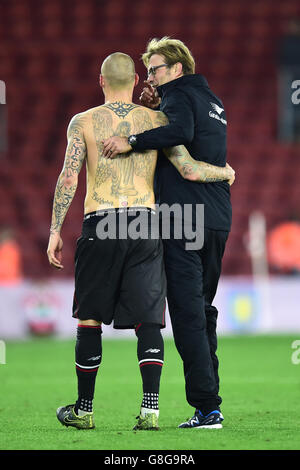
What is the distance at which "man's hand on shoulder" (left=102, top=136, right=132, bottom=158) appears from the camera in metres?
4.25

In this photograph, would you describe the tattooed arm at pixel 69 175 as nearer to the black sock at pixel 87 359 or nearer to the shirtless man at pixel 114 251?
the shirtless man at pixel 114 251

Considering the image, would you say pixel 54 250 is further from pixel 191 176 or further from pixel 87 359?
pixel 191 176

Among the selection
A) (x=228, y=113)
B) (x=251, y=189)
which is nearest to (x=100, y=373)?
(x=251, y=189)

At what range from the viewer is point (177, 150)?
14.3 feet

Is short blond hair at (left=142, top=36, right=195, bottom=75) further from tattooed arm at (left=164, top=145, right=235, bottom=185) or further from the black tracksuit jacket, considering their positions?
tattooed arm at (left=164, top=145, right=235, bottom=185)

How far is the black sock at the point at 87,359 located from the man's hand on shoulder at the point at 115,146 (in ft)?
2.63

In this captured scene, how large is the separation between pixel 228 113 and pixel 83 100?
2.98 metres

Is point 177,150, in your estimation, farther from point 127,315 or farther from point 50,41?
point 50,41

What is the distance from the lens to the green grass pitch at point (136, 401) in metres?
3.81
